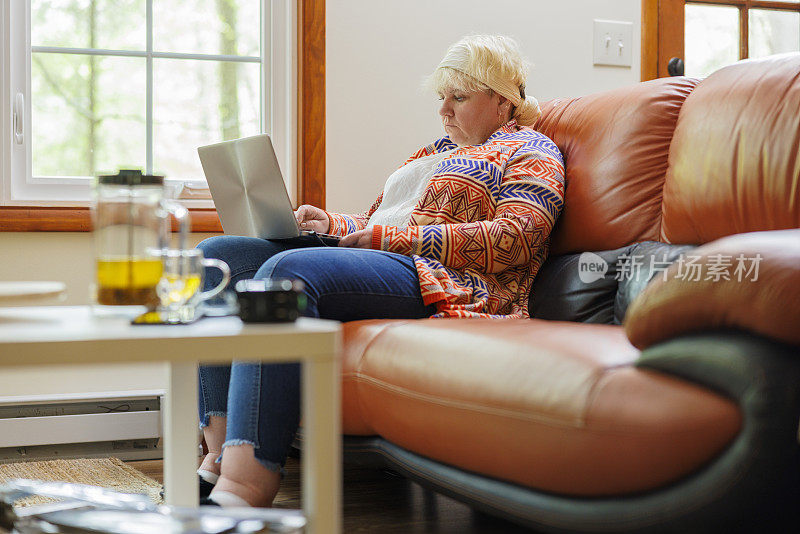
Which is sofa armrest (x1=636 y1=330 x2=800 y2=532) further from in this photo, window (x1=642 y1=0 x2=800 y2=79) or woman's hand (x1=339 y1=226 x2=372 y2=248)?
window (x1=642 y1=0 x2=800 y2=79)

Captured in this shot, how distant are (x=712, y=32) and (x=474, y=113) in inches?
51.5

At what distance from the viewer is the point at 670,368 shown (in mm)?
1047

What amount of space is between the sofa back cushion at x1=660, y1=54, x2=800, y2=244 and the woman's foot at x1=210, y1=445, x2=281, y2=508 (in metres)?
0.88

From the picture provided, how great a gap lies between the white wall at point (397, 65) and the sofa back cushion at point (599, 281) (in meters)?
0.90

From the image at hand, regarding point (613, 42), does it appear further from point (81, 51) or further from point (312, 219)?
point (81, 51)

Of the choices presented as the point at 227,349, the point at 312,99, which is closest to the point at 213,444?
the point at 227,349

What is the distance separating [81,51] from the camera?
2.47 meters

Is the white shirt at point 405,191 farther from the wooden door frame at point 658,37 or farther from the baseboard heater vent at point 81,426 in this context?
the wooden door frame at point 658,37

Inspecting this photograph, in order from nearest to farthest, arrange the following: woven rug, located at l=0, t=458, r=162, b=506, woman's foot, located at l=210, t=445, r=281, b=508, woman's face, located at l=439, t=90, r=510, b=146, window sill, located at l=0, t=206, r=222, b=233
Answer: woman's foot, located at l=210, t=445, r=281, b=508 → woven rug, located at l=0, t=458, r=162, b=506 → woman's face, located at l=439, t=90, r=510, b=146 → window sill, located at l=0, t=206, r=222, b=233

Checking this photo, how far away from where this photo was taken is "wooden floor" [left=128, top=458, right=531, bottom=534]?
164cm

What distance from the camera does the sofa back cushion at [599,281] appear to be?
1638mm

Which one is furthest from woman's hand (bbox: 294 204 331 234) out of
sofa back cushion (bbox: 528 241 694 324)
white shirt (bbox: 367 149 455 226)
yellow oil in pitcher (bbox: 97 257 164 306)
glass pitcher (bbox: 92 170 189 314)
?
yellow oil in pitcher (bbox: 97 257 164 306)

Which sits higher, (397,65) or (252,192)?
(397,65)

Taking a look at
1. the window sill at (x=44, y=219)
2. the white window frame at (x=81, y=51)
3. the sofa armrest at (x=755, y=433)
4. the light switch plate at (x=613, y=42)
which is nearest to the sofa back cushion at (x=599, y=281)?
the sofa armrest at (x=755, y=433)
